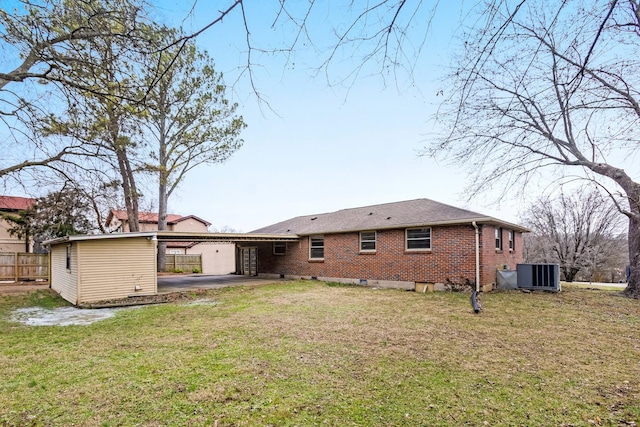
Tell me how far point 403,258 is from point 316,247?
4982 millimetres

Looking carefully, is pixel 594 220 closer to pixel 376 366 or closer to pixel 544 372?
pixel 544 372

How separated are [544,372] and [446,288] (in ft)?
24.3

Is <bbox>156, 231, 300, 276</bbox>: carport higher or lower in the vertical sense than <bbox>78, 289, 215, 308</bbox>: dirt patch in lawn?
higher

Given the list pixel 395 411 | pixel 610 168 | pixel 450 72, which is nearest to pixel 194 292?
pixel 395 411

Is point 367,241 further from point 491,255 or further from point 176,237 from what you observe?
point 176,237

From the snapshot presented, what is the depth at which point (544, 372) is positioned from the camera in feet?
13.2

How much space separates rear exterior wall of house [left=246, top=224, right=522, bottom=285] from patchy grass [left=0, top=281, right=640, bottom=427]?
340 cm

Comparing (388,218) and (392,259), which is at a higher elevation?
(388,218)

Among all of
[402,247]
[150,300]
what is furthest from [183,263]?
[402,247]

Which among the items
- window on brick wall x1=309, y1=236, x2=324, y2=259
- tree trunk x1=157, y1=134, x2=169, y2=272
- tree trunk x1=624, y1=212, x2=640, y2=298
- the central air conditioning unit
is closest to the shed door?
window on brick wall x1=309, y1=236, x2=324, y2=259

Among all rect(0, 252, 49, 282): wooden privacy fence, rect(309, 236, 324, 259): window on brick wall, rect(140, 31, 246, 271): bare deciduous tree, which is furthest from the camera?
rect(140, 31, 246, 271): bare deciduous tree

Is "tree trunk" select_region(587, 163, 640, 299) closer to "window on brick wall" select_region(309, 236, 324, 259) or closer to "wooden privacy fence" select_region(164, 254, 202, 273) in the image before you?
"window on brick wall" select_region(309, 236, 324, 259)

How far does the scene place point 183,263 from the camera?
2392cm

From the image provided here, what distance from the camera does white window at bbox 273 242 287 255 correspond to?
17.6 m
